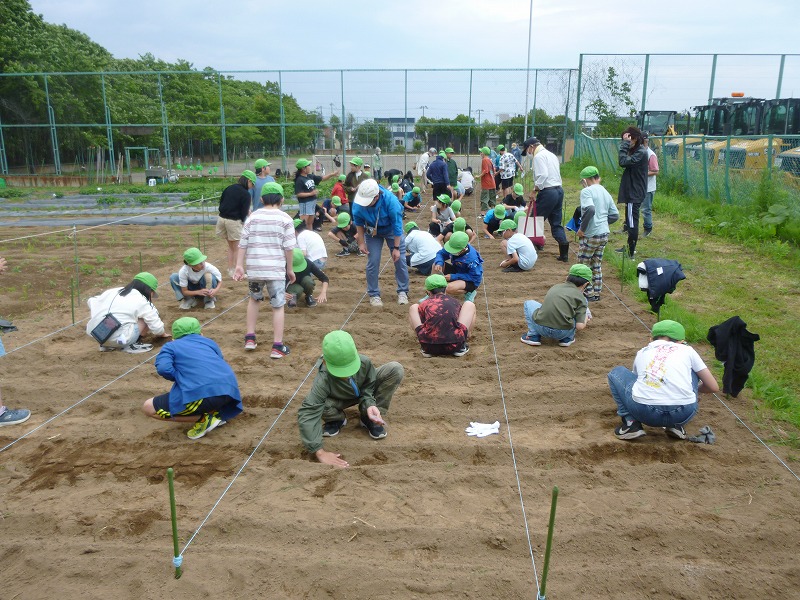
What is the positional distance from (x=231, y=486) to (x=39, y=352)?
3.53 metres

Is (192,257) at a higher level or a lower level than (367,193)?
lower

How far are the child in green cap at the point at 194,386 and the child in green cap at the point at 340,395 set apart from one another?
27.2 inches

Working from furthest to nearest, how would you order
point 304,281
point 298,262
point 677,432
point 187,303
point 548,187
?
point 548,187 < point 187,303 < point 304,281 < point 298,262 < point 677,432

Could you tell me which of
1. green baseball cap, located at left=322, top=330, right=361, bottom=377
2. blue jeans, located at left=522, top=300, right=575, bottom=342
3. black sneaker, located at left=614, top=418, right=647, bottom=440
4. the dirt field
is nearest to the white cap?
the dirt field

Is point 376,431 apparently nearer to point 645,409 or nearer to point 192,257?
point 645,409

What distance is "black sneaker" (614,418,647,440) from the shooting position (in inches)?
174

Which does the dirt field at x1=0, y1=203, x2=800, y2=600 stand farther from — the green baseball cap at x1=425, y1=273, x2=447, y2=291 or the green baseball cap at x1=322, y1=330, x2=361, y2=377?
the green baseball cap at x1=425, y1=273, x2=447, y2=291

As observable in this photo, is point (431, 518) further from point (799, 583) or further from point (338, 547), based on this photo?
point (799, 583)

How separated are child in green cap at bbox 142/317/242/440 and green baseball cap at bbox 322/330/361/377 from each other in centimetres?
87

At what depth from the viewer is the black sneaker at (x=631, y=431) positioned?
174 inches

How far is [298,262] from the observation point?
7.46 m

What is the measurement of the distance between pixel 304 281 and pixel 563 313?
3.14 metres

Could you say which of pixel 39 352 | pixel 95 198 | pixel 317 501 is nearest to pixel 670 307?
pixel 317 501

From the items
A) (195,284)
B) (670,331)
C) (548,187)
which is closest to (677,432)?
(670,331)
